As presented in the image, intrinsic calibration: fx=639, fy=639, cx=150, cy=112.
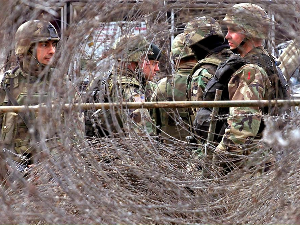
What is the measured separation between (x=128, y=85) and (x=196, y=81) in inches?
33.2

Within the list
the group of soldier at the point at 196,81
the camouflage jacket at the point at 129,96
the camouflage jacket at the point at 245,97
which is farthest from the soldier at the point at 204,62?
the camouflage jacket at the point at 129,96

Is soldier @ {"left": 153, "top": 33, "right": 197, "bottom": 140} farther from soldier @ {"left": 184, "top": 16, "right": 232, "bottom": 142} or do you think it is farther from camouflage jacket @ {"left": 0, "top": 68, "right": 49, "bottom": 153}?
camouflage jacket @ {"left": 0, "top": 68, "right": 49, "bottom": 153}

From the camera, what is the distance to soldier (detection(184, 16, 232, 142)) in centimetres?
555

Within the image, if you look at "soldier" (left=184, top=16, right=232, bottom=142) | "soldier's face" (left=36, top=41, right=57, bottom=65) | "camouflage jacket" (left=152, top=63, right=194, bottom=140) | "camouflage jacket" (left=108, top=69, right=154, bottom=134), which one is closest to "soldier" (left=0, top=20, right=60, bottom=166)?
"soldier's face" (left=36, top=41, right=57, bottom=65)

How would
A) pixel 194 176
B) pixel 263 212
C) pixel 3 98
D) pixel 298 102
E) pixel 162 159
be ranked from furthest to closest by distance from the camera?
pixel 3 98
pixel 194 176
pixel 162 159
pixel 298 102
pixel 263 212

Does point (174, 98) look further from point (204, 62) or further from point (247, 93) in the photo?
point (247, 93)

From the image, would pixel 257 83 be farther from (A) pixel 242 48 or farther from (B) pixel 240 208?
(B) pixel 240 208

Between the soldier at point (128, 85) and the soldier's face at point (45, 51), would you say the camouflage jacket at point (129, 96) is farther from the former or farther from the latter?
the soldier's face at point (45, 51)

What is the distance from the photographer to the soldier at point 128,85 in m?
3.96

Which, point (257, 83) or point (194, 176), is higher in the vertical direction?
point (257, 83)

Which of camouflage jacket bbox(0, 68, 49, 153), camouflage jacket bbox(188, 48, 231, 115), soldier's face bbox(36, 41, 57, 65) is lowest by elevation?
camouflage jacket bbox(0, 68, 49, 153)

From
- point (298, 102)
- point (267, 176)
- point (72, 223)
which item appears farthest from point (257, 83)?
point (72, 223)

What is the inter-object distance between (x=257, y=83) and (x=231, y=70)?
302 mm

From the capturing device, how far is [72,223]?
3.15 m
